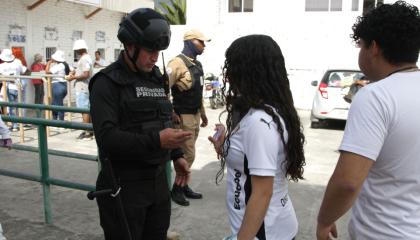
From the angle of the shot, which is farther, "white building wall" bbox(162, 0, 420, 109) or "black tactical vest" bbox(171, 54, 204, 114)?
"white building wall" bbox(162, 0, 420, 109)

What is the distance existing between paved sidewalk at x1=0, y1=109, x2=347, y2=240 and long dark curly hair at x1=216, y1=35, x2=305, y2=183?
2384mm

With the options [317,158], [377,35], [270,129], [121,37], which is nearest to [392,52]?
[377,35]

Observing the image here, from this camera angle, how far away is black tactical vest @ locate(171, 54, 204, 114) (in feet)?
16.0

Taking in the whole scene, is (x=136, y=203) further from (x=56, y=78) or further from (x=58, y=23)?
(x=58, y=23)

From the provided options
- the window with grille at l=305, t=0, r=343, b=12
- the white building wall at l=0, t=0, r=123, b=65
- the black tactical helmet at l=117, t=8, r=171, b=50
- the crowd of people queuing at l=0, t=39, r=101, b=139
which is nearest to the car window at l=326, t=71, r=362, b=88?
the window with grille at l=305, t=0, r=343, b=12

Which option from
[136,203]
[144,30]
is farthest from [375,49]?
[136,203]

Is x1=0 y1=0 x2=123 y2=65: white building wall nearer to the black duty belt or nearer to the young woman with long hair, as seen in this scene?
the black duty belt

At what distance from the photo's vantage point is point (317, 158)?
292 inches

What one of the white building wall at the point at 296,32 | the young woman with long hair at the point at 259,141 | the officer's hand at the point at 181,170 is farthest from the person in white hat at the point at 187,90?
the white building wall at the point at 296,32

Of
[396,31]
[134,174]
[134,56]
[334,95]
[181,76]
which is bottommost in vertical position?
[334,95]

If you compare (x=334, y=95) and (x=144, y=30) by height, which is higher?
Answer: (x=144, y=30)

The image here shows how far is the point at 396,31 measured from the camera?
1.71 meters

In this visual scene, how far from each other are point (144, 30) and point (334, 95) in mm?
8471

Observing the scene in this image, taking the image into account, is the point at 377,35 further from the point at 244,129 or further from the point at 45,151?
the point at 45,151
